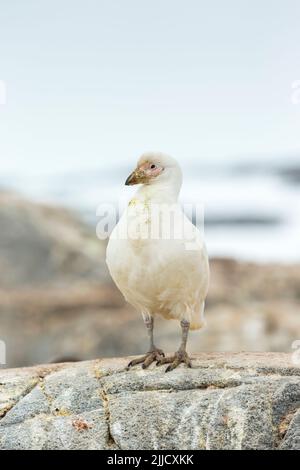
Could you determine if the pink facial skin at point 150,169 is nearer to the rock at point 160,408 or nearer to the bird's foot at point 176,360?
the bird's foot at point 176,360

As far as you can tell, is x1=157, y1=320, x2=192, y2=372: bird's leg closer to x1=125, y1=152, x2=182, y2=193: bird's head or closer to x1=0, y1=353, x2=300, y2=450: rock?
x1=0, y1=353, x2=300, y2=450: rock

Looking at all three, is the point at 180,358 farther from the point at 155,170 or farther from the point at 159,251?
the point at 155,170

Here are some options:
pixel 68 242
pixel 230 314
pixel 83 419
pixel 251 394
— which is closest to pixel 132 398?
pixel 83 419

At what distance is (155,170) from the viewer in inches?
619

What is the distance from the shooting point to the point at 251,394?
47.5 ft

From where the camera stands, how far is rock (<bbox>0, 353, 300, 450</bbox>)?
14055 mm

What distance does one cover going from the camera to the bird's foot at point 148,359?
15.9 meters

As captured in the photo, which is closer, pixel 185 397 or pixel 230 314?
pixel 185 397

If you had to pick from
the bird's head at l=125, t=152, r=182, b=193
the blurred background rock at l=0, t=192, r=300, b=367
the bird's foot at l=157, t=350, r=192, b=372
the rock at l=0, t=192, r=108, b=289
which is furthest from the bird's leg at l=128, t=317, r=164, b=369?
the rock at l=0, t=192, r=108, b=289

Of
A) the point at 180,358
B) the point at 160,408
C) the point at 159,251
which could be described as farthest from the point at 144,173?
the point at 160,408

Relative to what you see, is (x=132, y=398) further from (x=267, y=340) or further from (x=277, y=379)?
(x=267, y=340)

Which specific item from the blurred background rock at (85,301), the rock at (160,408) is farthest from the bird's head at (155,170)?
the blurred background rock at (85,301)
